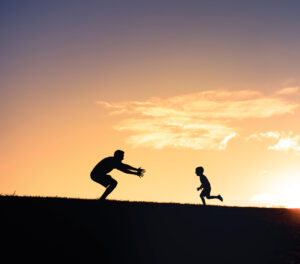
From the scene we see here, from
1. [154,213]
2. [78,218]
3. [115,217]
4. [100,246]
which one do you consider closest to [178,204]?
[154,213]

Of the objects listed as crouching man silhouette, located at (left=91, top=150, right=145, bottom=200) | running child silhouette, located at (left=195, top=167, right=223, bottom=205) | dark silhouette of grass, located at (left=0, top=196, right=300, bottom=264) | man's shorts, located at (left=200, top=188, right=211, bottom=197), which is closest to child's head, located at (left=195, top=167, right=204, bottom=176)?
running child silhouette, located at (left=195, top=167, right=223, bottom=205)

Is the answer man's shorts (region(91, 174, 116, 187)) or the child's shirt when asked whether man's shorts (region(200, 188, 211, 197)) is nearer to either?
the child's shirt

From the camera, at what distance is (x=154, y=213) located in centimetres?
1290

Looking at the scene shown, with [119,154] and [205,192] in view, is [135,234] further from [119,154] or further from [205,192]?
[205,192]

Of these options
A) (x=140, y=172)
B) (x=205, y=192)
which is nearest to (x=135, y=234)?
(x=140, y=172)

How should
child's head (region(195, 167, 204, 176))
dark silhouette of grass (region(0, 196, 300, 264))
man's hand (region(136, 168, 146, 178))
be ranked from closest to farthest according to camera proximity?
dark silhouette of grass (region(0, 196, 300, 264))
man's hand (region(136, 168, 146, 178))
child's head (region(195, 167, 204, 176))

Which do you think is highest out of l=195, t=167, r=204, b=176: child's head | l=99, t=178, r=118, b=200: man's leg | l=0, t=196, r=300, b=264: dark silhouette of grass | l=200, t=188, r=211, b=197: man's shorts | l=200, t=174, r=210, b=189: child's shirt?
l=195, t=167, r=204, b=176: child's head

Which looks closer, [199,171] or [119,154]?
[119,154]

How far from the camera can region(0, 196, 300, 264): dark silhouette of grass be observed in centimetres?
898

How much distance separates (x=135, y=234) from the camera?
10.7m

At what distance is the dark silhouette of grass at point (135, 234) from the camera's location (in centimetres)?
898

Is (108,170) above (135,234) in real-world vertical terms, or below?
above

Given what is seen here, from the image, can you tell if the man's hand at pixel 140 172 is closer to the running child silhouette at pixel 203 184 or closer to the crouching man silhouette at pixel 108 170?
the crouching man silhouette at pixel 108 170

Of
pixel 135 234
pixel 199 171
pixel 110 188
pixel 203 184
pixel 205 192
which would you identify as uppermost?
pixel 199 171
